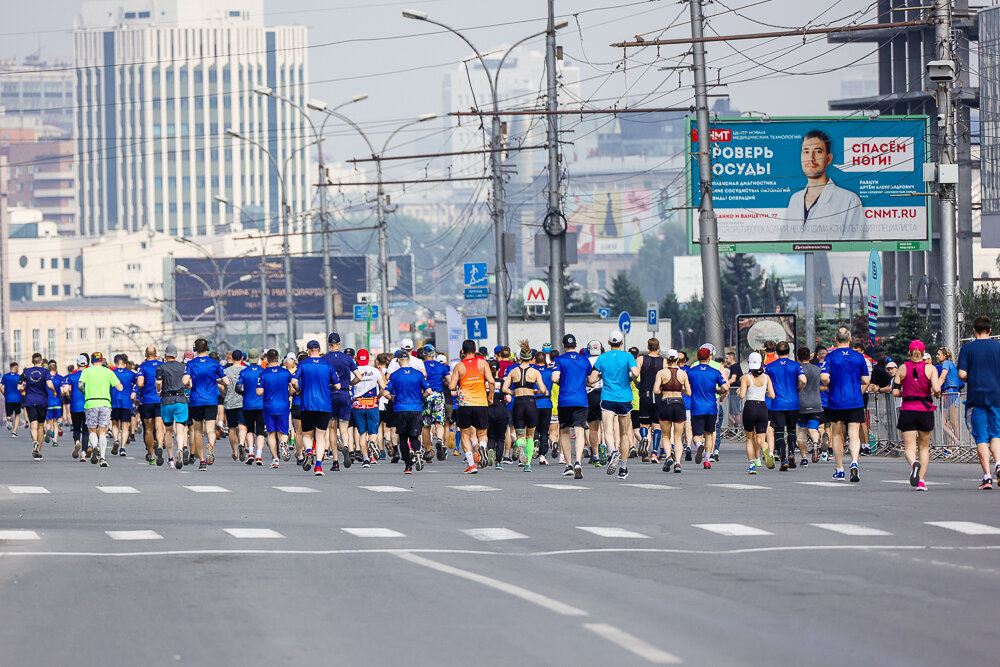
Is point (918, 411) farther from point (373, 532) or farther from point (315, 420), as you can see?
point (315, 420)

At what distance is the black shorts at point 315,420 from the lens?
2409 cm

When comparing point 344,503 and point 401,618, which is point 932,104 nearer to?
point 344,503

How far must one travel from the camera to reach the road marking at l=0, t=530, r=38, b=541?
1507 centimetres

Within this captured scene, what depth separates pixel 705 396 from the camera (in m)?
24.4

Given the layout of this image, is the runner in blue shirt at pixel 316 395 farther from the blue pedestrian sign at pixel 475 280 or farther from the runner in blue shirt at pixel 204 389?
the blue pedestrian sign at pixel 475 280

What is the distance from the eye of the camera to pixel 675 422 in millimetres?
23922

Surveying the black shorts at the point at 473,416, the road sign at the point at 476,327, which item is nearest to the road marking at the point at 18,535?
the black shorts at the point at 473,416

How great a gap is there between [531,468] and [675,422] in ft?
8.06

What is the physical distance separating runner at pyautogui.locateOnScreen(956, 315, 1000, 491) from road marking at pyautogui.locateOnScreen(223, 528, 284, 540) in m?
7.30

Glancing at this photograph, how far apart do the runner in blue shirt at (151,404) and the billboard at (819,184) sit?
807 inches

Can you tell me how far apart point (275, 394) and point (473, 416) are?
376 centimetres

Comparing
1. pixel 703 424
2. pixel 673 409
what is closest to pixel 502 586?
pixel 673 409

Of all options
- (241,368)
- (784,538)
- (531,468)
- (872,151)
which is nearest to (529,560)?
(784,538)

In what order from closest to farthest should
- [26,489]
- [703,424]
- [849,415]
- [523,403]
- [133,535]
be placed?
[133,535] → [849,415] → [26,489] → [523,403] → [703,424]
